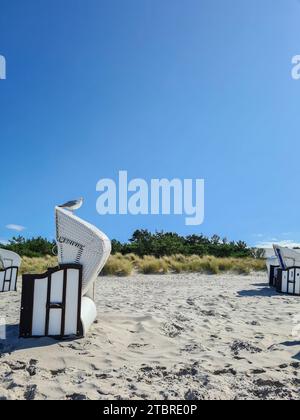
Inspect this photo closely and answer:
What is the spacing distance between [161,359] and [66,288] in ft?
4.84

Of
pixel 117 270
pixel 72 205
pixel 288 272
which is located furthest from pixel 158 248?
pixel 72 205

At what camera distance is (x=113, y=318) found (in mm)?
6258

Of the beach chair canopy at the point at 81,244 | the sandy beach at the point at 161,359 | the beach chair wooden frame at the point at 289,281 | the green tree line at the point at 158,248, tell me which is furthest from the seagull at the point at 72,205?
the green tree line at the point at 158,248

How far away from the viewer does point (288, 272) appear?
10.7 meters

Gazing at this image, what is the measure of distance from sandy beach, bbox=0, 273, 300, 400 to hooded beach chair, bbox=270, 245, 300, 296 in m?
3.44

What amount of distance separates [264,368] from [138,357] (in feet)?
3.98

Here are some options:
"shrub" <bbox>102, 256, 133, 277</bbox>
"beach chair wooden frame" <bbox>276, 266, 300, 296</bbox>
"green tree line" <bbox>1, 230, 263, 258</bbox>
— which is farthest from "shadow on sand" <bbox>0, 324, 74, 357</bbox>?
"green tree line" <bbox>1, 230, 263, 258</bbox>

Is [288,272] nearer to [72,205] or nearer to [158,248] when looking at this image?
[72,205]

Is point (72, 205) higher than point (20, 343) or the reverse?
higher

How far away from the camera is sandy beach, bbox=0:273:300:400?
3.32 metres

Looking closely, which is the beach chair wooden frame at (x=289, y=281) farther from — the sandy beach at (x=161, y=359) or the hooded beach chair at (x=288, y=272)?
the sandy beach at (x=161, y=359)
